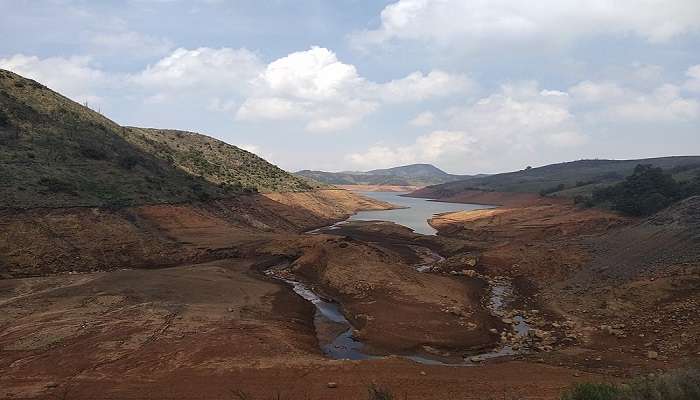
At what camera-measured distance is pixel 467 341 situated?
67.6 ft

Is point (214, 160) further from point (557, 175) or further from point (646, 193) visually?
point (557, 175)

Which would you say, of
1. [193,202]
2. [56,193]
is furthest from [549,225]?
[56,193]

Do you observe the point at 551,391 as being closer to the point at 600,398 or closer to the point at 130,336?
the point at 600,398

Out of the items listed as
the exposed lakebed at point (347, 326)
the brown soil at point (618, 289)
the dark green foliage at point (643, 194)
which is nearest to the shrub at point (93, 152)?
the exposed lakebed at point (347, 326)

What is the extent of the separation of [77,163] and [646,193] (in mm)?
63071

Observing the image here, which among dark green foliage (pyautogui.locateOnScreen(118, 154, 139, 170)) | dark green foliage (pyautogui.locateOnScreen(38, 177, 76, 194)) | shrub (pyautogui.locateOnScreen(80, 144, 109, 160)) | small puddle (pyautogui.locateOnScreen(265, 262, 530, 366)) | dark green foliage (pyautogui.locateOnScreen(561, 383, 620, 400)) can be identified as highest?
shrub (pyautogui.locateOnScreen(80, 144, 109, 160))

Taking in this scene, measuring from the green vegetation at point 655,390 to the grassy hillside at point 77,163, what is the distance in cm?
4051

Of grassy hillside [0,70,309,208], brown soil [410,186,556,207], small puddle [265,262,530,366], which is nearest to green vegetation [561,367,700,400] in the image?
small puddle [265,262,530,366]

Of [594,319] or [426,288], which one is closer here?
[594,319]

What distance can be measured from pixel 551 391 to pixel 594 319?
431 inches

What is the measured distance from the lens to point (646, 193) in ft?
170

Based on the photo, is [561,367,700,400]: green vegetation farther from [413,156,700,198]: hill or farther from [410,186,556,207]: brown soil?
[413,156,700,198]: hill

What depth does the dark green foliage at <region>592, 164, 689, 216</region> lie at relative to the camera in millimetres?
49531

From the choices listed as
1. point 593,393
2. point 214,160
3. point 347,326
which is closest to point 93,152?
point 214,160
